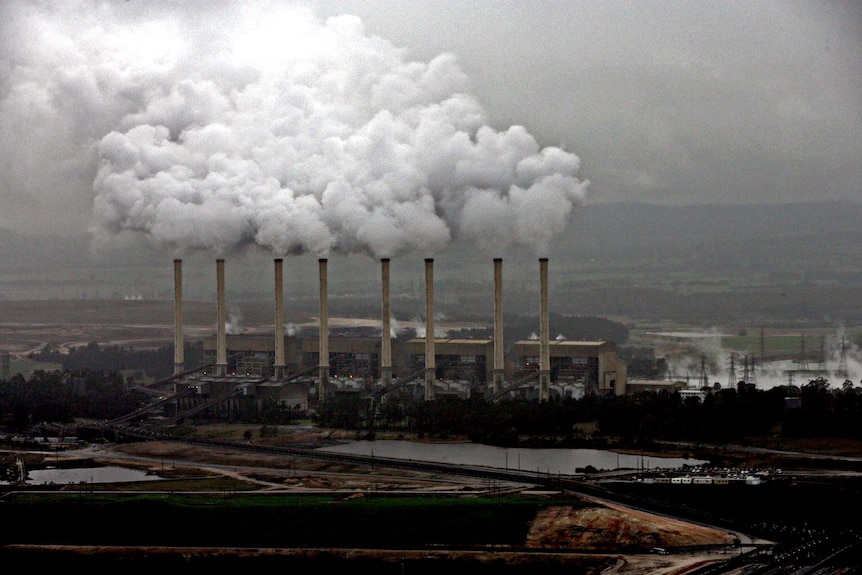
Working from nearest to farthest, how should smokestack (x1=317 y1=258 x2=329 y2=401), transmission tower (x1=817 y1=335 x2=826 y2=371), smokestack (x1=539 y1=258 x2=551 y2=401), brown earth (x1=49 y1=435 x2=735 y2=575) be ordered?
brown earth (x1=49 y1=435 x2=735 y2=575) < smokestack (x1=539 y1=258 x2=551 y2=401) < smokestack (x1=317 y1=258 x2=329 y2=401) < transmission tower (x1=817 y1=335 x2=826 y2=371)

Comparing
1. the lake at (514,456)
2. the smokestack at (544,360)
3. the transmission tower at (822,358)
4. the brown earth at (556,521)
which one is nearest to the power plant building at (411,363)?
the smokestack at (544,360)

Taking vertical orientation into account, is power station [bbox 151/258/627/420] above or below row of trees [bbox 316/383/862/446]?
above

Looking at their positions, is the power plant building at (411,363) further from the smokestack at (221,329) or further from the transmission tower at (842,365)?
the transmission tower at (842,365)

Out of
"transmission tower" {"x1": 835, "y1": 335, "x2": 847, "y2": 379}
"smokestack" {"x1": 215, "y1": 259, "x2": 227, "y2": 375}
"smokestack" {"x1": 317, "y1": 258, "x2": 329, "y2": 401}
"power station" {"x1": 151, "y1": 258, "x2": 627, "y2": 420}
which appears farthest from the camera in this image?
"transmission tower" {"x1": 835, "y1": 335, "x2": 847, "y2": 379}

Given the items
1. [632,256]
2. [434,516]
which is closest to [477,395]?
[434,516]

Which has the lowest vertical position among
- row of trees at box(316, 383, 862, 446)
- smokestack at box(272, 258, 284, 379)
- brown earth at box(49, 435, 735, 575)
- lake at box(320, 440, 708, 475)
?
brown earth at box(49, 435, 735, 575)

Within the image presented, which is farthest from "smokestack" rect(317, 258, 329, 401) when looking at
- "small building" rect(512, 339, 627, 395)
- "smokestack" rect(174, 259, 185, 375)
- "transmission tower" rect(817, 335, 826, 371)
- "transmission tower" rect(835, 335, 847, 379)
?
"transmission tower" rect(817, 335, 826, 371)

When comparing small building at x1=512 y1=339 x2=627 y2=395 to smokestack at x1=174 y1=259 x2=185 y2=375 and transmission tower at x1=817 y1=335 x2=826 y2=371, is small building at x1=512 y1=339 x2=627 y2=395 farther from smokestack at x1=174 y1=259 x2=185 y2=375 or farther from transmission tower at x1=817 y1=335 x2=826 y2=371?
transmission tower at x1=817 y1=335 x2=826 y2=371

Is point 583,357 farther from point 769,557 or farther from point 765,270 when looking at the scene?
point 765,270
